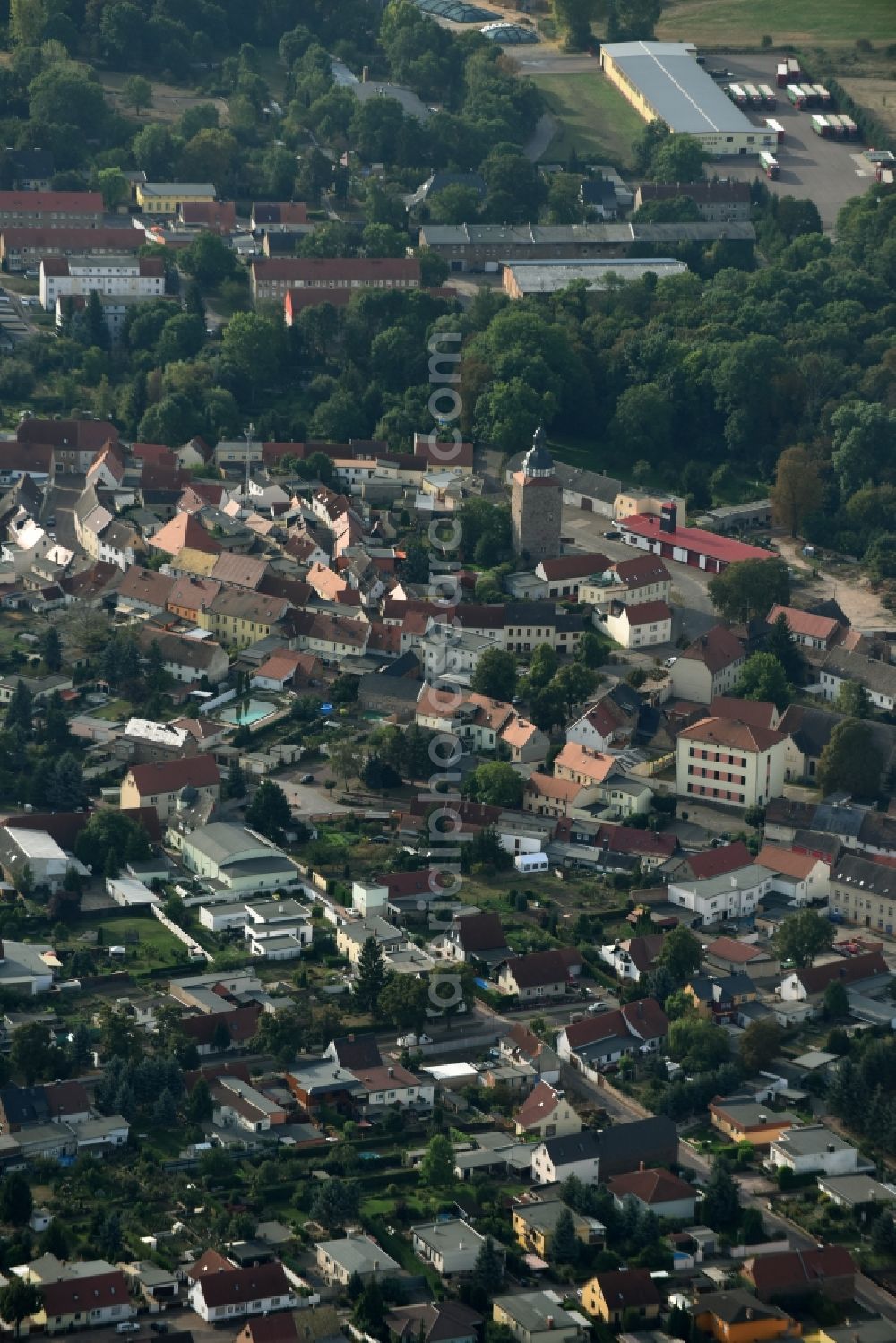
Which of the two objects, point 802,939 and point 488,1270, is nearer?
point 488,1270

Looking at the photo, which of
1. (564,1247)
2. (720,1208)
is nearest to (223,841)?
(720,1208)

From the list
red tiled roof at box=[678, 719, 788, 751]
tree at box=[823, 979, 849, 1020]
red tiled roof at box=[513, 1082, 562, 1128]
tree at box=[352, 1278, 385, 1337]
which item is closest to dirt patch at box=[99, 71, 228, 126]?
red tiled roof at box=[678, 719, 788, 751]

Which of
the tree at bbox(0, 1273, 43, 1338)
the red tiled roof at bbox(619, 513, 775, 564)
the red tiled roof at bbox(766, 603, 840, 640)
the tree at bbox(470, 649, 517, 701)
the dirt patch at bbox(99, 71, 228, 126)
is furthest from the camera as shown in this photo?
the dirt patch at bbox(99, 71, 228, 126)

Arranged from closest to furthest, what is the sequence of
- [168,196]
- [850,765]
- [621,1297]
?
[621,1297], [850,765], [168,196]

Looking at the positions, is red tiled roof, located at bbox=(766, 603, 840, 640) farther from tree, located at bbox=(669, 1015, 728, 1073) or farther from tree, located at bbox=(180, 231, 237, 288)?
tree, located at bbox=(180, 231, 237, 288)

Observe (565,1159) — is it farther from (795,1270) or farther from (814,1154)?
(795,1270)

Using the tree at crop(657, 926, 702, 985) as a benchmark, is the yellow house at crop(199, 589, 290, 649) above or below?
below

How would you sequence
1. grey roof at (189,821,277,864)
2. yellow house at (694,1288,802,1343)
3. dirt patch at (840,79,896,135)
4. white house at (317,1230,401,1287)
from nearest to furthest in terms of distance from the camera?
yellow house at (694,1288,802,1343) → white house at (317,1230,401,1287) → grey roof at (189,821,277,864) → dirt patch at (840,79,896,135)
